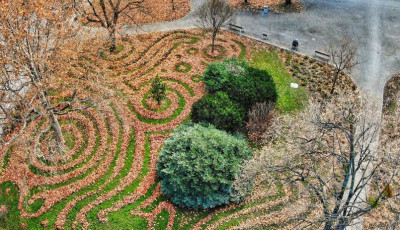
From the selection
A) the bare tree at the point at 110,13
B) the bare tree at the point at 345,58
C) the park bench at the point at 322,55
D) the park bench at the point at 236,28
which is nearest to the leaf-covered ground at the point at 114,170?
the bare tree at the point at 110,13

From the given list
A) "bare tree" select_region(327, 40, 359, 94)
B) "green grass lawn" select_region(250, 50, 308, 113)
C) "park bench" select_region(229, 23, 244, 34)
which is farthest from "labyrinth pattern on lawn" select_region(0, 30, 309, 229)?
"bare tree" select_region(327, 40, 359, 94)

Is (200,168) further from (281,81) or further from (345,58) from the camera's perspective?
(345,58)

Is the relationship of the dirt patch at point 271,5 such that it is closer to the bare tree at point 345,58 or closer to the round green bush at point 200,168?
the bare tree at point 345,58

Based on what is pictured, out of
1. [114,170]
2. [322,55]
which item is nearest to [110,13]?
[114,170]

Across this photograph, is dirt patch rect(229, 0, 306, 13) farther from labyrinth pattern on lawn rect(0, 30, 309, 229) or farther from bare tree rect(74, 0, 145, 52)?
labyrinth pattern on lawn rect(0, 30, 309, 229)

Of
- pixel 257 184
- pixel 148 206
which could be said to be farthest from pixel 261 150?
pixel 148 206

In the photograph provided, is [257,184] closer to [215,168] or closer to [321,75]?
[215,168]
